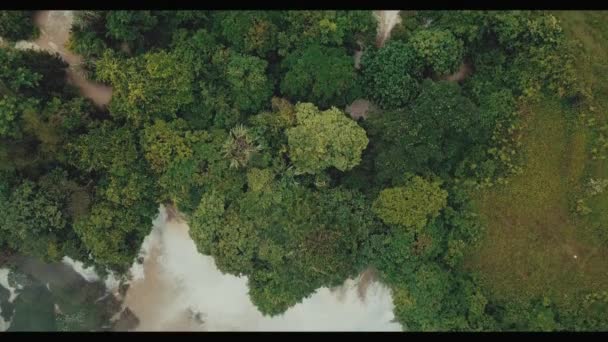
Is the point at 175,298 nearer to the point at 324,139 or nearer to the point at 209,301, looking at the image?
the point at 209,301

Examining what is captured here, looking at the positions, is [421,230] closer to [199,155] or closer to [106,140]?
[199,155]

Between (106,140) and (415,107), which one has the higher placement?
(106,140)

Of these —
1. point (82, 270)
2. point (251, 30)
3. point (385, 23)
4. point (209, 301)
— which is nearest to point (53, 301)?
point (82, 270)

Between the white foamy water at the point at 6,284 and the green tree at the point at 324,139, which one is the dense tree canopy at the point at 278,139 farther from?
the white foamy water at the point at 6,284

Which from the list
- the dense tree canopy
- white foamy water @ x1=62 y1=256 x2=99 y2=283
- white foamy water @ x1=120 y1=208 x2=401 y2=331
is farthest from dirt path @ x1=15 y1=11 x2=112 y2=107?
white foamy water @ x1=62 y1=256 x2=99 y2=283

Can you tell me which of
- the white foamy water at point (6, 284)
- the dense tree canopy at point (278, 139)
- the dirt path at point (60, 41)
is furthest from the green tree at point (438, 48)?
the white foamy water at point (6, 284)
